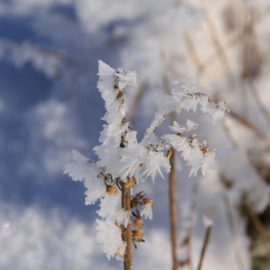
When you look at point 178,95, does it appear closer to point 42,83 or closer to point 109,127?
point 109,127

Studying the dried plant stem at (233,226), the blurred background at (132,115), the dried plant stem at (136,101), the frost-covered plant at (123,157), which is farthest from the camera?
the dried plant stem at (136,101)

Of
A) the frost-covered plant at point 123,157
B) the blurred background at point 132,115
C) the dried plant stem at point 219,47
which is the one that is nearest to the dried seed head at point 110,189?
the frost-covered plant at point 123,157

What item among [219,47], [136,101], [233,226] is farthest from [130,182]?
[219,47]

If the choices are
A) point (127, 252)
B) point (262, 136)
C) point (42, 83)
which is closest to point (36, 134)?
point (42, 83)

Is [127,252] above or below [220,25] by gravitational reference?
below

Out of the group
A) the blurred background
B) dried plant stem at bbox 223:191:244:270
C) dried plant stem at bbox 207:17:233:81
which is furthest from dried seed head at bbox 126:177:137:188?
dried plant stem at bbox 207:17:233:81

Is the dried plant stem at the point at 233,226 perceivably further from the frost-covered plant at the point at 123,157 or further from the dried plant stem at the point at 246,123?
the frost-covered plant at the point at 123,157

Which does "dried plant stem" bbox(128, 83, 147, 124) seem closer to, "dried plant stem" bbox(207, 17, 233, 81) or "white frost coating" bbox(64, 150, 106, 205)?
"dried plant stem" bbox(207, 17, 233, 81)
